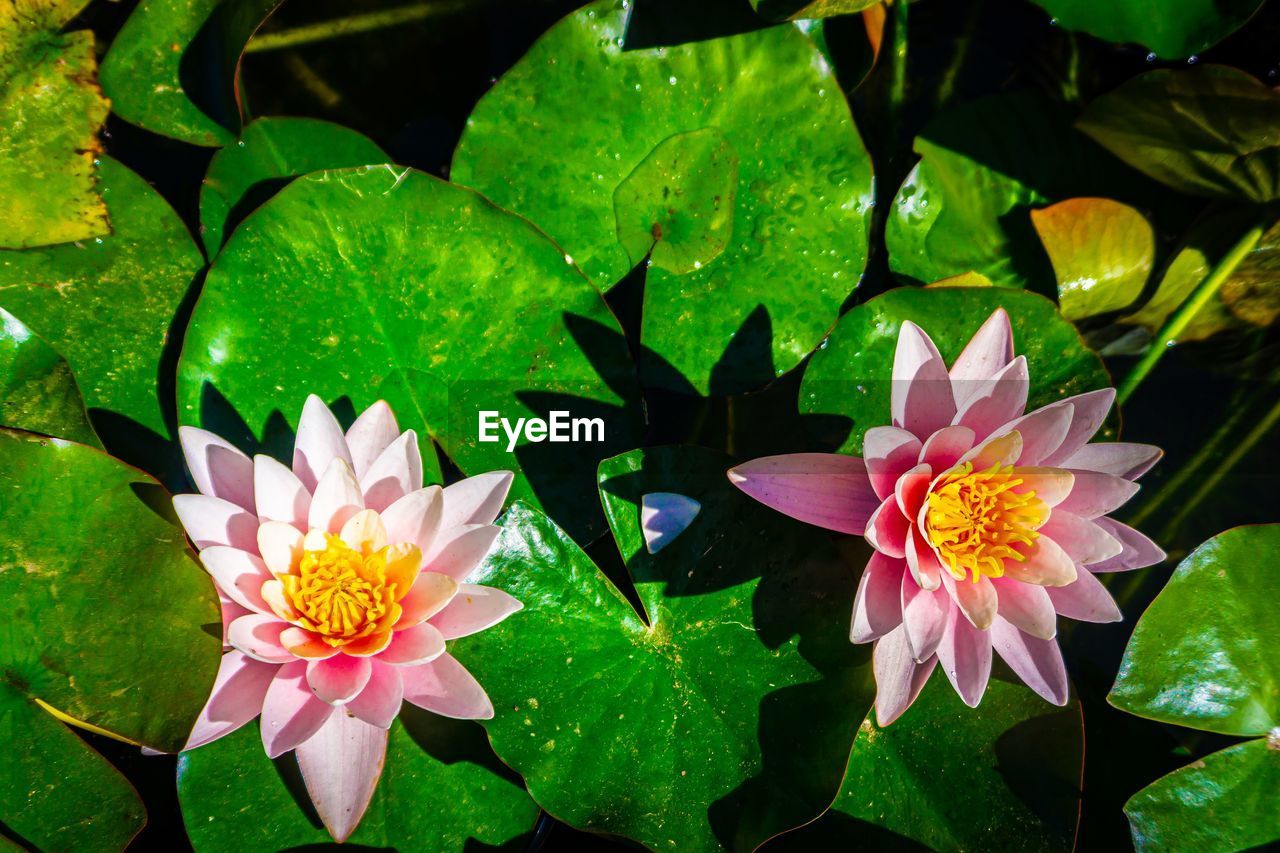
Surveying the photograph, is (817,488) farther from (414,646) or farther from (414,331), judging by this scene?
(414,331)

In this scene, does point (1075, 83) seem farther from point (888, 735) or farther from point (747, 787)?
point (747, 787)

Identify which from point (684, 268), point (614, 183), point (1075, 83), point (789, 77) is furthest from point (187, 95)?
point (1075, 83)

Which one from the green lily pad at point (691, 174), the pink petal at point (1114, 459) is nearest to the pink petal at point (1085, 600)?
the pink petal at point (1114, 459)

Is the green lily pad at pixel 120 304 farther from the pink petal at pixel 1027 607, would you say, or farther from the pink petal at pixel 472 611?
the pink petal at pixel 1027 607

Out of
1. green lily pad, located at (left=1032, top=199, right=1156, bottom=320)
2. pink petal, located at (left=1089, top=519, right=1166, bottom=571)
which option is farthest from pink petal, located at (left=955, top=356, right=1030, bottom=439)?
green lily pad, located at (left=1032, top=199, right=1156, bottom=320)

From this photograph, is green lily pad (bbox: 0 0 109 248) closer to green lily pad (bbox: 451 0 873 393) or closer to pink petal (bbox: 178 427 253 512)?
pink petal (bbox: 178 427 253 512)
